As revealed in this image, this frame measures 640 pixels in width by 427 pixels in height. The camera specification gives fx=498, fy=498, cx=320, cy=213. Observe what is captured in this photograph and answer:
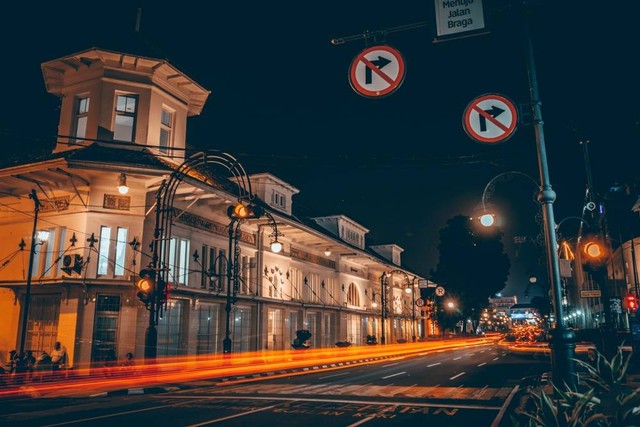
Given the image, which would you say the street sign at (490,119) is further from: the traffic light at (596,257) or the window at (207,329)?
the window at (207,329)

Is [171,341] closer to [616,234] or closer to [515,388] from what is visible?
[515,388]

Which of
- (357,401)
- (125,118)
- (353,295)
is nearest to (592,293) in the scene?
(357,401)

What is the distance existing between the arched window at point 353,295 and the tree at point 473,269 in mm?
23145

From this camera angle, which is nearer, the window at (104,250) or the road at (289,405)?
the road at (289,405)

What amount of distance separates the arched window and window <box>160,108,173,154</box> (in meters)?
23.8

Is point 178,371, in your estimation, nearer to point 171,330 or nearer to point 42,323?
point 171,330

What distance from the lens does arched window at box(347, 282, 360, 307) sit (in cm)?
4309

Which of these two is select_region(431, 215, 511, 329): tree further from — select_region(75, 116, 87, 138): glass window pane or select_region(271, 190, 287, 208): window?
select_region(75, 116, 87, 138): glass window pane

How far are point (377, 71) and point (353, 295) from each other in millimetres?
37529

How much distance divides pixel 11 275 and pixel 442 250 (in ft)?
184

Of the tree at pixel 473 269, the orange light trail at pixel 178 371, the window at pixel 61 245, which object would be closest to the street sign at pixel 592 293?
the orange light trail at pixel 178 371

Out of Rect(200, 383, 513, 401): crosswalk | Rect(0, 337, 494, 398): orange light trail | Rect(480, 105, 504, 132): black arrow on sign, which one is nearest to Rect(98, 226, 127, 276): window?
Rect(0, 337, 494, 398): orange light trail

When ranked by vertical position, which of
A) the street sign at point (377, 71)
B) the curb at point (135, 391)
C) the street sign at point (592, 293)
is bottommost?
the curb at point (135, 391)

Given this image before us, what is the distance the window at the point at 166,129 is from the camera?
23.4 m
